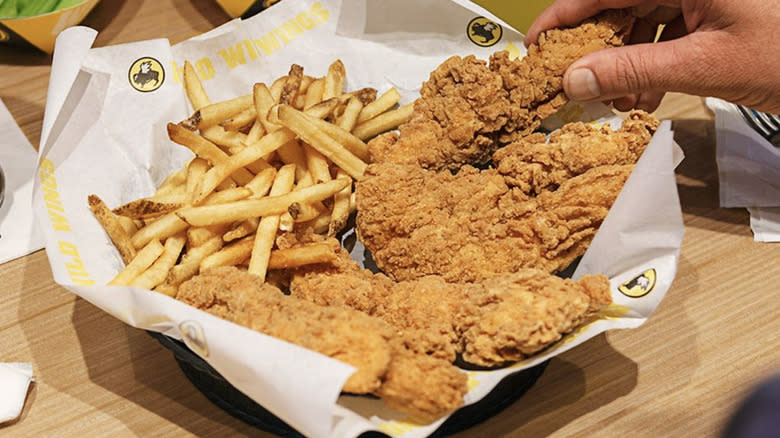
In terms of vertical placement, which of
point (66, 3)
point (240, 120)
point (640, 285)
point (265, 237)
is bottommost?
point (640, 285)

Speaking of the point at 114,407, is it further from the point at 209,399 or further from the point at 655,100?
the point at 655,100

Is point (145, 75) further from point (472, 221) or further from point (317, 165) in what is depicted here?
point (472, 221)

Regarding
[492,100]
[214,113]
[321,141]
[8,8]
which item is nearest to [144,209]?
[214,113]

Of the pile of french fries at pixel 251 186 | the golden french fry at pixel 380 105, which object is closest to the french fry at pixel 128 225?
the pile of french fries at pixel 251 186

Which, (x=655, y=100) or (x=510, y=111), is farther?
(x=655, y=100)

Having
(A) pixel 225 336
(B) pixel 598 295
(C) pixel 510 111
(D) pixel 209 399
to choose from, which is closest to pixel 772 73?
(C) pixel 510 111

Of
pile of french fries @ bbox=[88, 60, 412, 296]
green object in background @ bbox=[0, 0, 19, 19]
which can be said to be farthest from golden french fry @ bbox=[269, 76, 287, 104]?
green object in background @ bbox=[0, 0, 19, 19]

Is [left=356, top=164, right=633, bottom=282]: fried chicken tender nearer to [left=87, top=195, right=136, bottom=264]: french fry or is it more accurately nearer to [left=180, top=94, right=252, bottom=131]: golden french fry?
[left=180, top=94, right=252, bottom=131]: golden french fry
